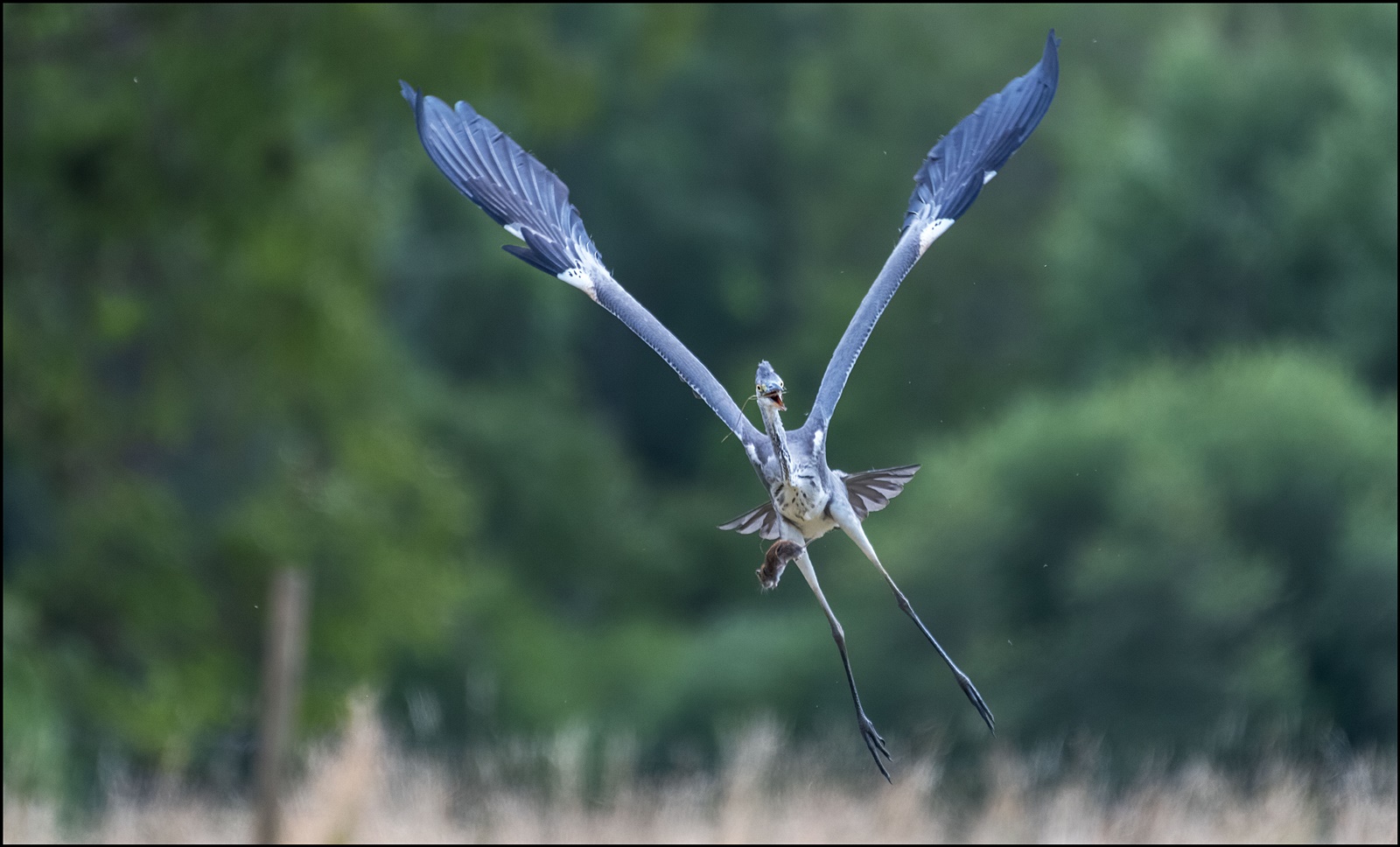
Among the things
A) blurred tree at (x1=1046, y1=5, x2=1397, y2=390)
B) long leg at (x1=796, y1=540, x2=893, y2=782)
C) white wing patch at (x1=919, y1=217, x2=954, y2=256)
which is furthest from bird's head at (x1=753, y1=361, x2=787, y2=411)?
blurred tree at (x1=1046, y1=5, x2=1397, y2=390)

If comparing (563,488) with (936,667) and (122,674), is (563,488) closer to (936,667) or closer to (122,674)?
(936,667)

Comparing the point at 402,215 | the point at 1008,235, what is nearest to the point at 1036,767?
the point at 402,215

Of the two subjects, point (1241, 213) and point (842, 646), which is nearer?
point (842, 646)

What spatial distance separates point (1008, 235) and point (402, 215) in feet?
31.6

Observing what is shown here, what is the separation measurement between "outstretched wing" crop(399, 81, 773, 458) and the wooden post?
3.82 metres

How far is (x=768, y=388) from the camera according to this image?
3.71 metres

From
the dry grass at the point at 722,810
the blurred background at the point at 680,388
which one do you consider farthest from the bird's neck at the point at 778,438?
the dry grass at the point at 722,810

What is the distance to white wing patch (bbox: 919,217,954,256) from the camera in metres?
4.59

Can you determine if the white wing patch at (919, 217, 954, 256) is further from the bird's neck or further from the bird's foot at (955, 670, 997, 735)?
the bird's foot at (955, 670, 997, 735)

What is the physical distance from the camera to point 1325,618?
16516 millimetres

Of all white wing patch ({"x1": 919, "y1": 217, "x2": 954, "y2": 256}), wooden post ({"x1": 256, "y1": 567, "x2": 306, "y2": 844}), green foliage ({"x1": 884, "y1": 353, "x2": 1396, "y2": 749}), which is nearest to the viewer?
white wing patch ({"x1": 919, "y1": 217, "x2": 954, "y2": 256})

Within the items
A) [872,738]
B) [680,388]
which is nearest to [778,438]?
[872,738]

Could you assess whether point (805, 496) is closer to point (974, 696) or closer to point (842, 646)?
point (842, 646)

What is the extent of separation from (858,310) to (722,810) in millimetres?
4992
